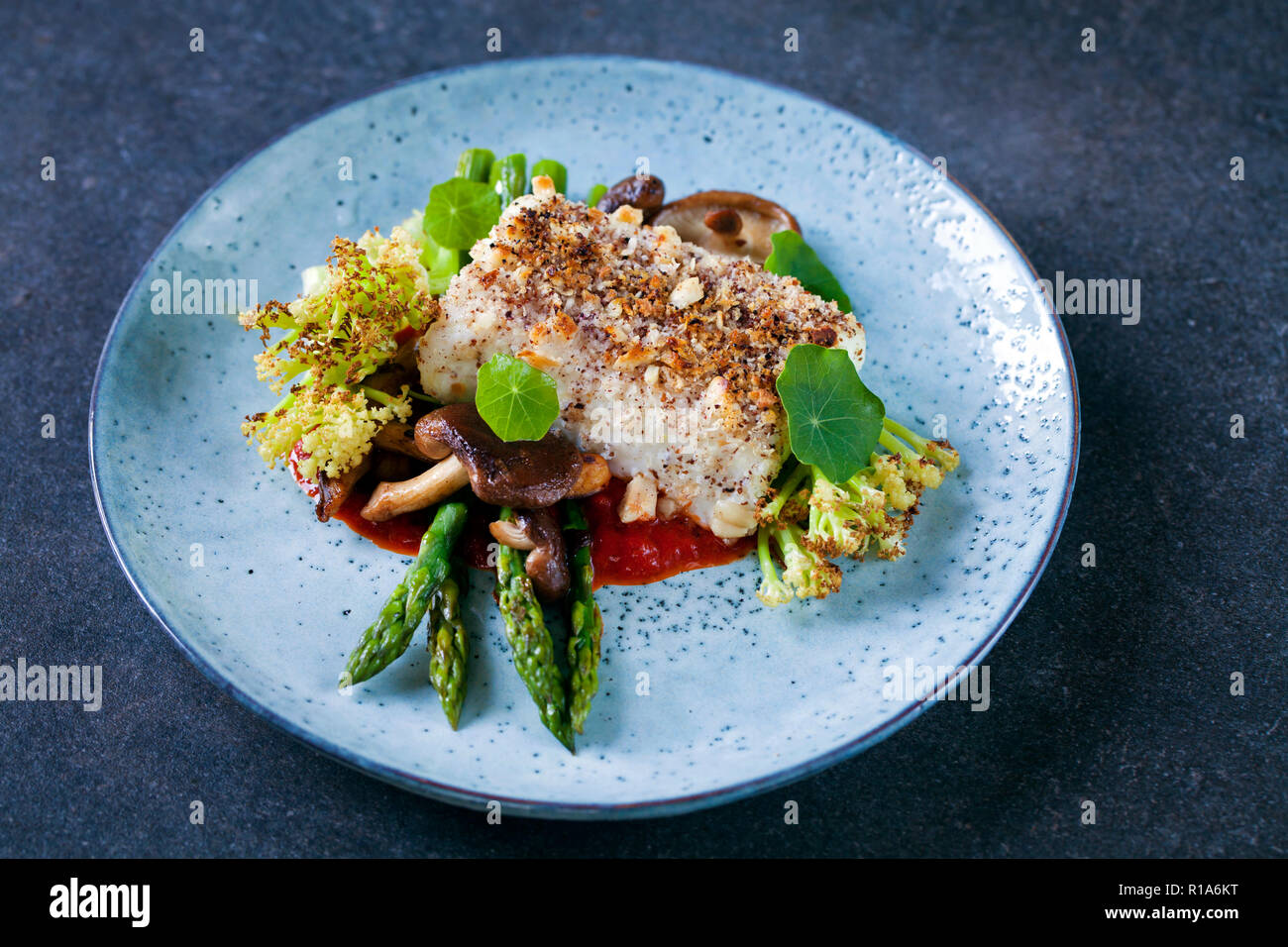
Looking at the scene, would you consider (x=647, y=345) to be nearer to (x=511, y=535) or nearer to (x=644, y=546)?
(x=644, y=546)

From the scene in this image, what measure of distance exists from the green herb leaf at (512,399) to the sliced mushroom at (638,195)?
1.57m

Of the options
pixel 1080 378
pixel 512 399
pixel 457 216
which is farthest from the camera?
pixel 1080 378

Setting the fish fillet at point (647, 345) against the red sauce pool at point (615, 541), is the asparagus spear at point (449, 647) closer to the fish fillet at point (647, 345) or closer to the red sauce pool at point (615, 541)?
the red sauce pool at point (615, 541)

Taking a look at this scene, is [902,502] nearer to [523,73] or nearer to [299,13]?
[523,73]

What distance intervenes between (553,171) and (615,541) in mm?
2203

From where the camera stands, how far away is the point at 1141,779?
447cm

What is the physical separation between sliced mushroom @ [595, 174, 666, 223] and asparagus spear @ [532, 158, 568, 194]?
0.25 m

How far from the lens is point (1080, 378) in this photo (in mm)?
5992

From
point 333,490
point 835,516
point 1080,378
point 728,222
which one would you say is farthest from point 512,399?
point 1080,378

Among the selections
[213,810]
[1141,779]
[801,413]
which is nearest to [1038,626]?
[1141,779]

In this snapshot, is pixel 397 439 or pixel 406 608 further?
pixel 397 439

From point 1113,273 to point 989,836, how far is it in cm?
365

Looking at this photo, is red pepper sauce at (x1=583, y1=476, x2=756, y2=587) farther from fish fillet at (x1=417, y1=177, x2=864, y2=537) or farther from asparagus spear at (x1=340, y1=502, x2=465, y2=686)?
asparagus spear at (x1=340, y1=502, x2=465, y2=686)

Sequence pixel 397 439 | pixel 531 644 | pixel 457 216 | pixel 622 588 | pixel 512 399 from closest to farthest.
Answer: pixel 531 644 < pixel 512 399 < pixel 622 588 < pixel 397 439 < pixel 457 216
